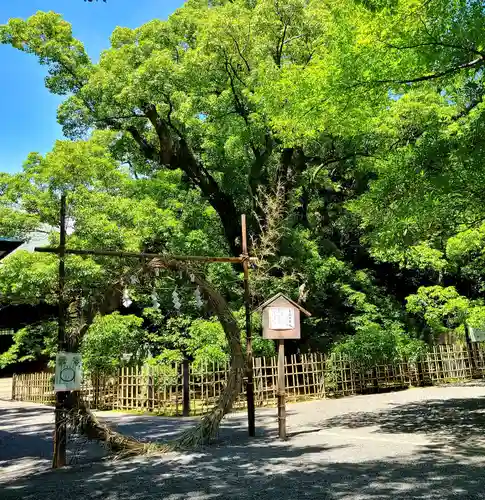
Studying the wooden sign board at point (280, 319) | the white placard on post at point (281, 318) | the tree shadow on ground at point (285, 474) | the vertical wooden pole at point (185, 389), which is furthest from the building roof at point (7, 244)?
the vertical wooden pole at point (185, 389)

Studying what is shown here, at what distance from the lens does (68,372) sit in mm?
7156

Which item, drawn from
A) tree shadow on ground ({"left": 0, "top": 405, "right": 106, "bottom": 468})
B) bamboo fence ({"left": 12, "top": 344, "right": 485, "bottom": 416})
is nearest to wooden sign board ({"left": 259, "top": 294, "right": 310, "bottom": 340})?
tree shadow on ground ({"left": 0, "top": 405, "right": 106, "bottom": 468})

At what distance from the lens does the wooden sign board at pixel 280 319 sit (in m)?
9.09

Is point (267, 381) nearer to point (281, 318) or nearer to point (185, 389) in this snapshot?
point (185, 389)

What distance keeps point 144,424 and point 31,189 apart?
28.8ft

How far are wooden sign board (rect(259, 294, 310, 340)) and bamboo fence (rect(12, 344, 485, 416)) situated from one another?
5.49m

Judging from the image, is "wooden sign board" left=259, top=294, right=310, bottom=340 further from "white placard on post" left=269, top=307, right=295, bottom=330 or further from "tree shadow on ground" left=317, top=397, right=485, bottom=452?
"tree shadow on ground" left=317, top=397, right=485, bottom=452

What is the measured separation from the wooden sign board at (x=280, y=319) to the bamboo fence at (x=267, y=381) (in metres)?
5.49

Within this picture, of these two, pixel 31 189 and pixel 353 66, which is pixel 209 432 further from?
pixel 31 189

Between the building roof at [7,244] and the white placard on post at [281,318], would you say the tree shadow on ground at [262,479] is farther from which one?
the building roof at [7,244]

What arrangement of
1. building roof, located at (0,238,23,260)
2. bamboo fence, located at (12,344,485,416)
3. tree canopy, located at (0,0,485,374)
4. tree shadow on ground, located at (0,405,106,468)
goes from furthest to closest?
bamboo fence, located at (12,344,485,416), tree canopy, located at (0,0,485,374), building roof, located at (0,238,23,260), tree shadow on ground, located at (0,405,106,468)

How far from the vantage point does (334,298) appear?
807 inches

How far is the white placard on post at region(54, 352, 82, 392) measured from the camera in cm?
705

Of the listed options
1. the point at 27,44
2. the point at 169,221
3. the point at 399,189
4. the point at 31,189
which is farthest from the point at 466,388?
the point at 27,44
